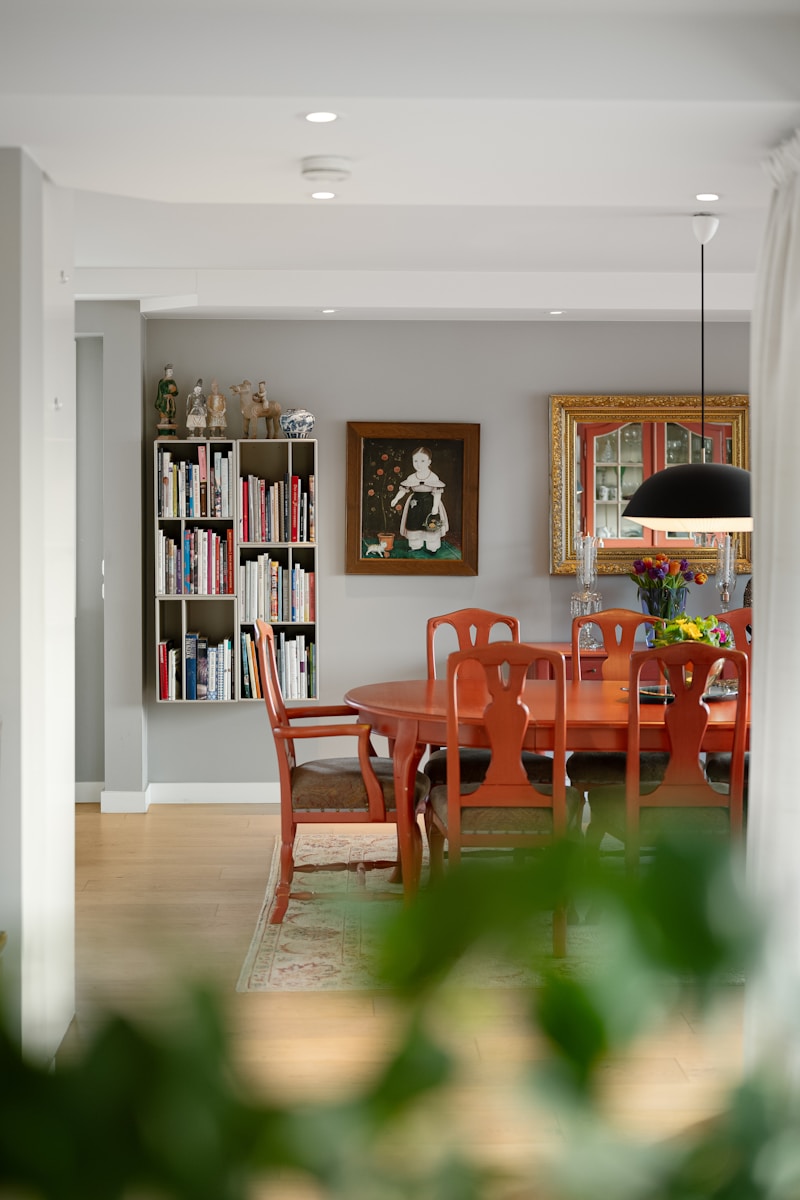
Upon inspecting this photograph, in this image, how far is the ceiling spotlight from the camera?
3.17m

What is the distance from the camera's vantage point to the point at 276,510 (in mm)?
6039

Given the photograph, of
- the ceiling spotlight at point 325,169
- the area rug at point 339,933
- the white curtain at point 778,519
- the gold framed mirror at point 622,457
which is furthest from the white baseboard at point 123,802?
the white curtain at point 778,519

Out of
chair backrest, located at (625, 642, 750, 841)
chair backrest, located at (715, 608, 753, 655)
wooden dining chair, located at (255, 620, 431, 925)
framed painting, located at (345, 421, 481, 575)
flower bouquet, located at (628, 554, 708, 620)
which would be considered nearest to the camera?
chair backrest, located at (625, 642, 750, 841)

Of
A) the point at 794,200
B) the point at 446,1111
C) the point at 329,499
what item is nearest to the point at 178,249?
the point at 329,499

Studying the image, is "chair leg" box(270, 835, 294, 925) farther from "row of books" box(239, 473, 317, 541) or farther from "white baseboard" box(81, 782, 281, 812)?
"row of books" box(239, 473, 317, 541)

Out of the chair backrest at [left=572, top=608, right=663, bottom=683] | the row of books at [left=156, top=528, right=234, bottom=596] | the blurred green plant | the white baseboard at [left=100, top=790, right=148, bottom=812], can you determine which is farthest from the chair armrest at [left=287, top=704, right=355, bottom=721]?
the blurred green plant

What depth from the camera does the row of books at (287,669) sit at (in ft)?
19.8

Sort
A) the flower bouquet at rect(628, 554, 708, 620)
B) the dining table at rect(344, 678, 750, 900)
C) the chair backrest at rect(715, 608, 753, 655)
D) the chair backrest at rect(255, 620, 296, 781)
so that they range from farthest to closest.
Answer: the flower bouquet at rect(628, 554, 708, 620) < the chair backrest at rect(715, 608, 753, 655) < the chair backrest at rect(255, 620, 296, 781) < the dining table at rect(344, 678, 750, 900)

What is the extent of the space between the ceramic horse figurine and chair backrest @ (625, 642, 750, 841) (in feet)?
9.30

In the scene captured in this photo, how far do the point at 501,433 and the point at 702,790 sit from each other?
2.80 metres

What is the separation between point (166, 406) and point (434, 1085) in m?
6.03

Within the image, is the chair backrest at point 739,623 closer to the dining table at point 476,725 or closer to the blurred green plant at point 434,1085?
the dining table at point 476,725

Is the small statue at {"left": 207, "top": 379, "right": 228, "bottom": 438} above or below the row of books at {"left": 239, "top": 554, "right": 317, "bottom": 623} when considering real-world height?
above

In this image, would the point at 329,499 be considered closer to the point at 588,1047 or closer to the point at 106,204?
the point at 106,204
